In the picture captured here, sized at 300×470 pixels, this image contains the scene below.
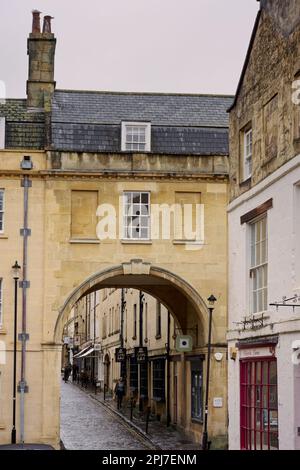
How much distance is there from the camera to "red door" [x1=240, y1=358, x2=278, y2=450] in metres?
17.2

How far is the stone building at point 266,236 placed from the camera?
53.1 feet

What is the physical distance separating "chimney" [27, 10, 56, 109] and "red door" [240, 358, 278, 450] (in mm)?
17406

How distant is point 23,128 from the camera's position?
32094 millimetres

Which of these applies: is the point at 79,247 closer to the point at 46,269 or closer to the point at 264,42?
the point at 46,269

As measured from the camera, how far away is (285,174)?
16.5 m

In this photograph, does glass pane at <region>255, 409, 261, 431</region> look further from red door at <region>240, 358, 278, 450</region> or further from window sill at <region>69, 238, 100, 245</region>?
window sill at <region>69, 238, 100, 245</region>

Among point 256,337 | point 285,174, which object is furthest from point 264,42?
point 256,337

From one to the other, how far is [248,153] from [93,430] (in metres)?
17.5

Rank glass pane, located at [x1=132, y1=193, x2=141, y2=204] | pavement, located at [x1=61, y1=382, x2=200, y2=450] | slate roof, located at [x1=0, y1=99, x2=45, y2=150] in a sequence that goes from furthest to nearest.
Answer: slate roof, located at [x1=0, y1=99, x2=45, y2=150] → glass pane, located at [x1=132, y1=193, x2=141, y2=204] → pavement, located at [x1=61, y1=382, x2=200, y2=450]

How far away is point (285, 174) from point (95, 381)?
48637 millimetres

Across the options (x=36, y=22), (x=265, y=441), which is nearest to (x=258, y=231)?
(x=265, y=441)

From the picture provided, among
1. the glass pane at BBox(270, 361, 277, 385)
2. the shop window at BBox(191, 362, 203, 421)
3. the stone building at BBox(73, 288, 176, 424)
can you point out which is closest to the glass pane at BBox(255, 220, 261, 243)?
the glass pane at BBox(270, 361, 277, 385)

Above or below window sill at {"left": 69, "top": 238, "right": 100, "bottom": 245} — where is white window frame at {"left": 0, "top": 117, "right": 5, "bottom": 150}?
above

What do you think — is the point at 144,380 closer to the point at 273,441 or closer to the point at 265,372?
the point at 265,372
